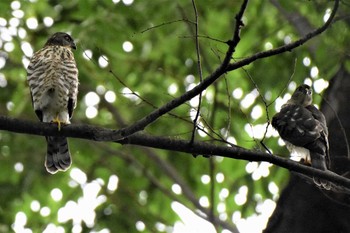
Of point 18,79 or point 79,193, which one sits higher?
point 18,79

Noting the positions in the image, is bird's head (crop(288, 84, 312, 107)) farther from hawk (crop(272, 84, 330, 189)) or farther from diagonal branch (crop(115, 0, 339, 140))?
diagonal branch (crop(115, 0, 339, 140))

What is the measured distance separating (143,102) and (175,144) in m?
2.71

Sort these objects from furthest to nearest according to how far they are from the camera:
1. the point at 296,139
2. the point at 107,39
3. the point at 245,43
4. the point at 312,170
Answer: the point at 245,43 < the point at 107,39 < the point at 296,139 < the point at 312,170

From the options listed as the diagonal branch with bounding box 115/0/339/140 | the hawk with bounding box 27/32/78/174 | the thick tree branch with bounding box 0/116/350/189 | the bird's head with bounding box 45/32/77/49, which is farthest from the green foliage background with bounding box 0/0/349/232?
the diagonal branch with bounding box 115/0/339/140

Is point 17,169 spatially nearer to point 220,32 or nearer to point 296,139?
point 220,32

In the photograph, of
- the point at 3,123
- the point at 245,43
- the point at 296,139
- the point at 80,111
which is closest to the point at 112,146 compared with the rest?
the point at 80,111

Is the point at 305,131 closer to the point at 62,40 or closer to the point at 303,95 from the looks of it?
the point at 303,95

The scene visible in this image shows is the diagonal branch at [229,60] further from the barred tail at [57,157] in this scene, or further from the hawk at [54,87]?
the barred tail at [57,157]

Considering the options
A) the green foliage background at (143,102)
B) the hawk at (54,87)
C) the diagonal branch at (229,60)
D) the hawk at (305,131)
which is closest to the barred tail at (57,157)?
the hawk at (54,87)

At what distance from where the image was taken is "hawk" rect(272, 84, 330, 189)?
4949mm

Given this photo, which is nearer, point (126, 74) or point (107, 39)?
point (107, 39)

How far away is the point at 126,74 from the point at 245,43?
1.29 meters

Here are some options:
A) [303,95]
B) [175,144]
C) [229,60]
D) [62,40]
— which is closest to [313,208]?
[175,144]

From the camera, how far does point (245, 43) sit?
22.2 feet
